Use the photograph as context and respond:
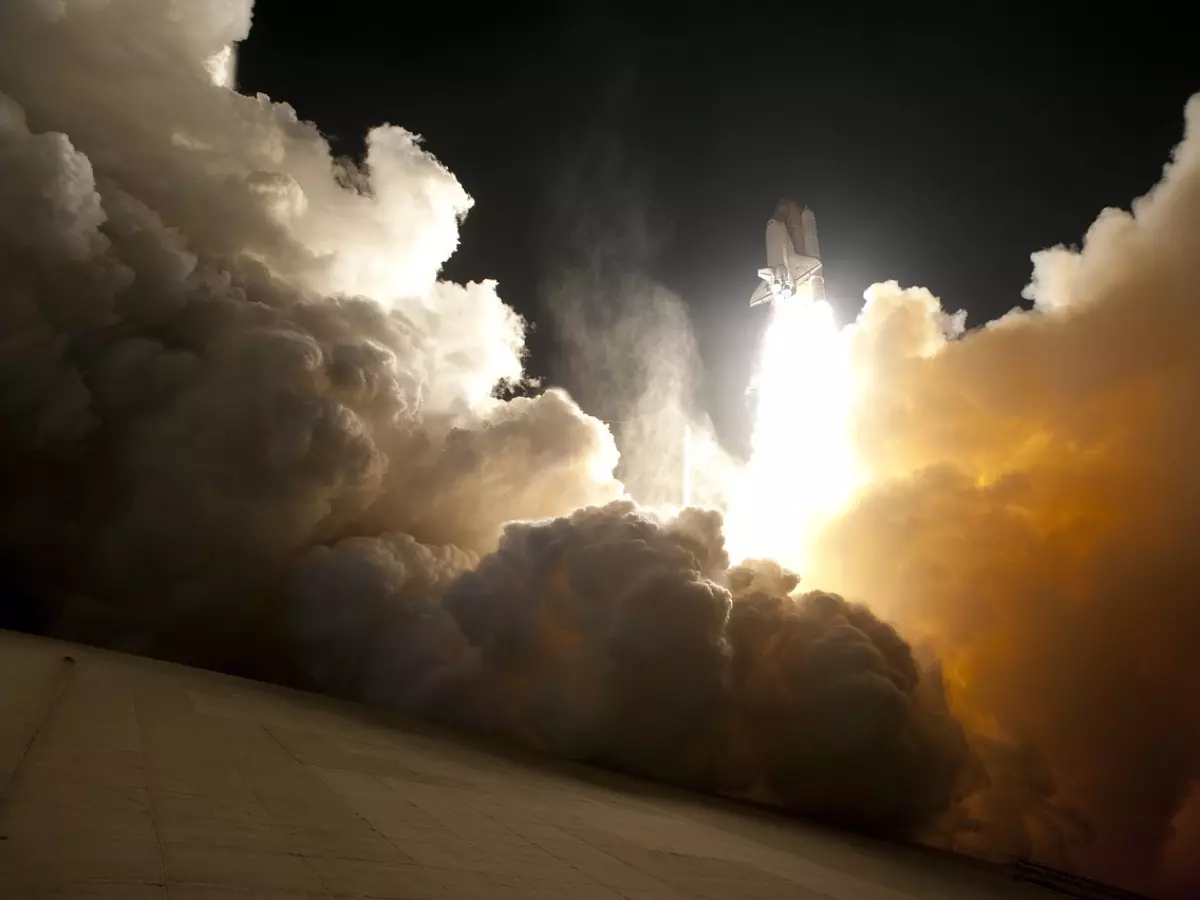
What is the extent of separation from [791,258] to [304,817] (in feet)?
169

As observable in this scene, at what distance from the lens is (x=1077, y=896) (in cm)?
3159

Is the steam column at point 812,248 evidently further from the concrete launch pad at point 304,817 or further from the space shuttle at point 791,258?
the concrete launch pad at point 304,817

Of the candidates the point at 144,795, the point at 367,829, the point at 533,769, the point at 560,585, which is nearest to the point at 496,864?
the point at 367,829

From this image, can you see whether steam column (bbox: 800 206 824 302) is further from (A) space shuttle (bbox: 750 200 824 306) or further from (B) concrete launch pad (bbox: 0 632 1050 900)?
(B) concrete launch pad (bbox: 0 632 1050 900)

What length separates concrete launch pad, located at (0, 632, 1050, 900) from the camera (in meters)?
8.13

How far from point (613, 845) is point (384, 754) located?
7.15 m

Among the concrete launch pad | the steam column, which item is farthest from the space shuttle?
the concrete launch pad

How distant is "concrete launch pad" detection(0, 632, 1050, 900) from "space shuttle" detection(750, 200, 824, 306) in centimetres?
3893

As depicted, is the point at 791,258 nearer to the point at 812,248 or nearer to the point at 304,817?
the point at 812,248

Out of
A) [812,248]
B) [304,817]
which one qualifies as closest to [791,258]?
[812,248]

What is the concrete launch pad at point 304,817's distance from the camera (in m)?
8.13

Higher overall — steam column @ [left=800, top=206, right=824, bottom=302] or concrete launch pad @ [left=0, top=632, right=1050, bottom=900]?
steam column @ [left=800, top=206, right=824, bottom=302]

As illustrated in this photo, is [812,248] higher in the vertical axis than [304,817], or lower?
higher

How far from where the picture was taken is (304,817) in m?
11.4
